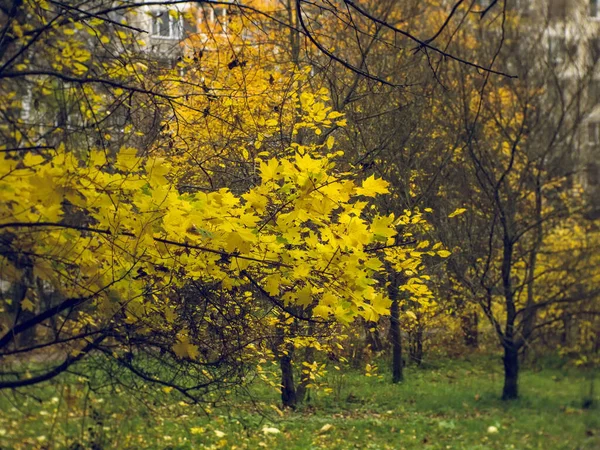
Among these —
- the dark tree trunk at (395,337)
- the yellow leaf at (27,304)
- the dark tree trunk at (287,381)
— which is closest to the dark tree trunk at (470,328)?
the dark tree trunk at (395,337)

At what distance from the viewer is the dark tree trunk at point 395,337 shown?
5068 millimetres

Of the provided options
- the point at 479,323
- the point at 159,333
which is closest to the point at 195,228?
the point at 159,333

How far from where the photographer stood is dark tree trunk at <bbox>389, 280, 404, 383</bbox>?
200 inches

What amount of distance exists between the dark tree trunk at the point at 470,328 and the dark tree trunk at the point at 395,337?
9.30 ft

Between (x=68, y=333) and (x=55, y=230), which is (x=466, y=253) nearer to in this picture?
(x=68, y=333)

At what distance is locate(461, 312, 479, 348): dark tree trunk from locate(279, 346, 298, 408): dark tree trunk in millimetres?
4741

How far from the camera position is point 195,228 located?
296 cm

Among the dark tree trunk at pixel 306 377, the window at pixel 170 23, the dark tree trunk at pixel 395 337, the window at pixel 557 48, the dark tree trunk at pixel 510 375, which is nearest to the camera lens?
the dark tree trunk at pixel 306 377

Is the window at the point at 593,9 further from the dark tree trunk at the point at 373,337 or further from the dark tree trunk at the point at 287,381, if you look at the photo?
the dark tree trunk at the point at 287,381

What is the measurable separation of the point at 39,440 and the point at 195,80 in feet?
10.2

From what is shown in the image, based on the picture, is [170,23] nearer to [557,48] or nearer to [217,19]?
[217,19]

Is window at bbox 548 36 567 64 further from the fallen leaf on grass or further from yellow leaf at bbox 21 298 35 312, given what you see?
yellow leaf at bbox 21 298 35 312

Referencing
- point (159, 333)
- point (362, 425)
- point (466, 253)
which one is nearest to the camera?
point (159, 333)

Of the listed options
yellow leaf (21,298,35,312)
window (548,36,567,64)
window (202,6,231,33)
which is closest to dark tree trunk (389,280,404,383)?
window (202,6,231,33)
